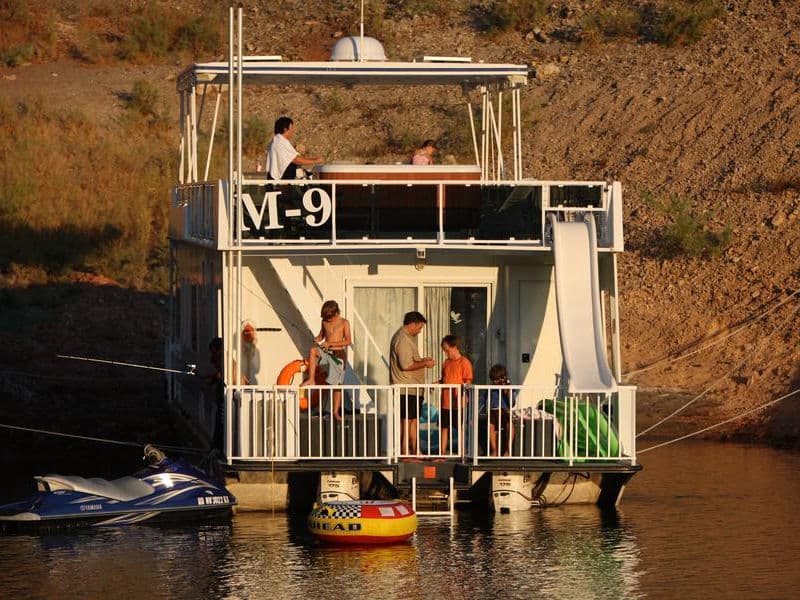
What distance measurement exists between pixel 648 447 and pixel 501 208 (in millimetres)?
7867

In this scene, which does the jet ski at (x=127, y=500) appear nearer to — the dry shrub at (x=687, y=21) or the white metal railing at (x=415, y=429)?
the white metal railing at (x=415, y=429)

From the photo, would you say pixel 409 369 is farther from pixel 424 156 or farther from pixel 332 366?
pixel 424 156

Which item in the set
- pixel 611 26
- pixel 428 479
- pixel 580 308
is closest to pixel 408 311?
pixel 580 308

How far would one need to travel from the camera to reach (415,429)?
734 inches

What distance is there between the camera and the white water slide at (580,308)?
59.3 ft

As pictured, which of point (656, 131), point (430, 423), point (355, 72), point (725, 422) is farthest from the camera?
point (656, 131)

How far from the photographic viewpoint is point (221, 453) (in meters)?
19.3

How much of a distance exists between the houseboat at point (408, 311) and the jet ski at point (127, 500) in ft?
1.35

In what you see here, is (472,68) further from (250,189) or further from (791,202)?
(791,202)

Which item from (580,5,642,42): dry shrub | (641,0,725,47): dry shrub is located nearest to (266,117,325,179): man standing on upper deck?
(641,0,725,47): dry shrub

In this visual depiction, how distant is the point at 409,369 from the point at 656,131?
21679 mm

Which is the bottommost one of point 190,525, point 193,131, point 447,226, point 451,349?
point 190,525

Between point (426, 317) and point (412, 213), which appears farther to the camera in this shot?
point (426, 317)

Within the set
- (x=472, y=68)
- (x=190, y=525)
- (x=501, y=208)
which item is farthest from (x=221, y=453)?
(x=472, y=68)
